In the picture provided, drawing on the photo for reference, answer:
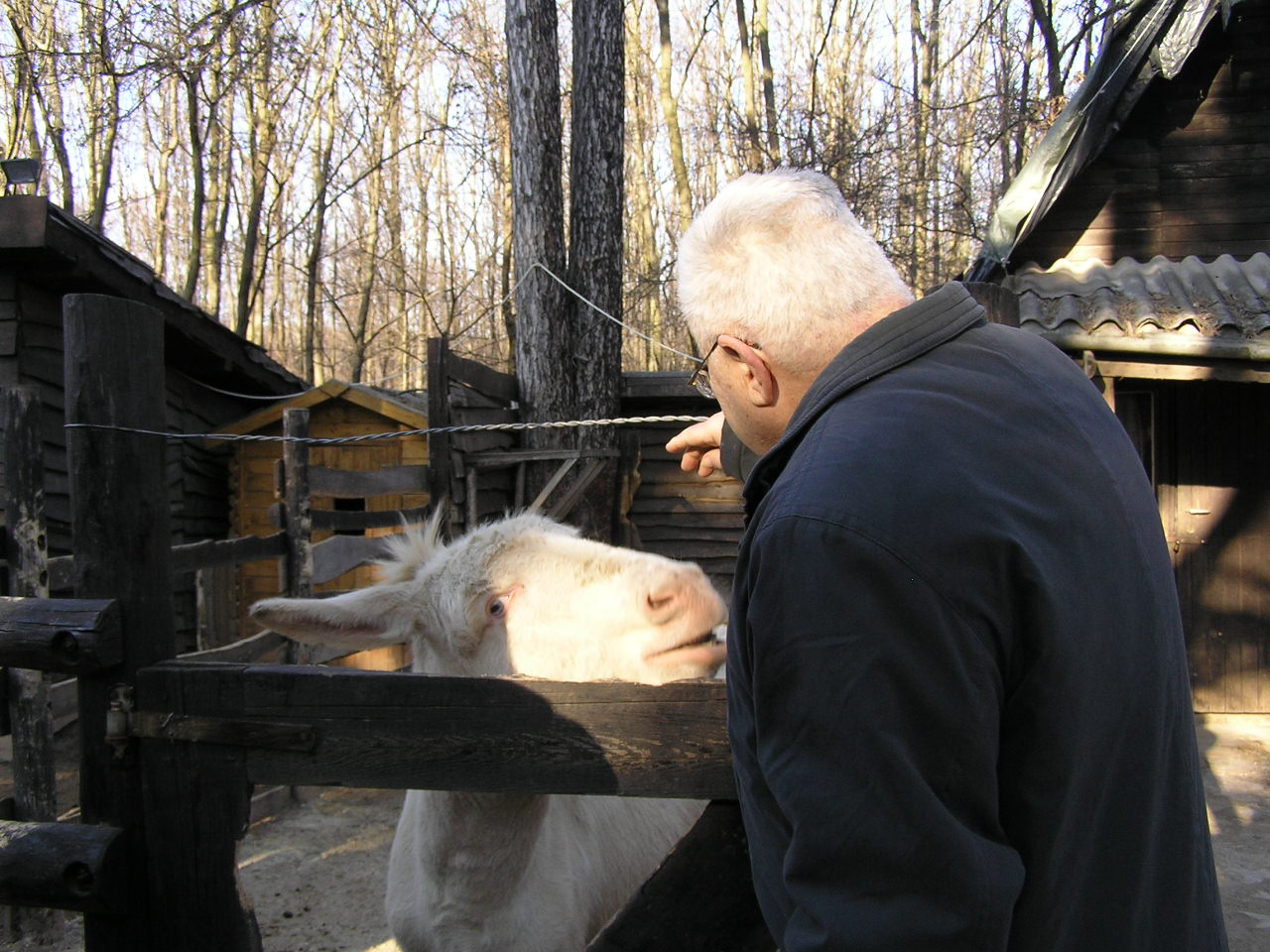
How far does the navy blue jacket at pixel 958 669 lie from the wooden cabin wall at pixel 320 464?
8.03m

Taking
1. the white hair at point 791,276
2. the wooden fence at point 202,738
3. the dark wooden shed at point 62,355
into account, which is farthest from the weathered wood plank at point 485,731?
the dark wooden shed at point 62,355

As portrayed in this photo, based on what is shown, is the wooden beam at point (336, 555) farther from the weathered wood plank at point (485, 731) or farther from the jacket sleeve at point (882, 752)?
the jacket sleeve at point (882, 752)

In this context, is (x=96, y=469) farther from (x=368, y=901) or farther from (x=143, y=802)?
(x=368, y=901)

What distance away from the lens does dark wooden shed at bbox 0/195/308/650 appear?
7590 millimetres

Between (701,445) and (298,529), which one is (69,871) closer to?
(701,445)

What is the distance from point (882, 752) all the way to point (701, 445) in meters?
1.69

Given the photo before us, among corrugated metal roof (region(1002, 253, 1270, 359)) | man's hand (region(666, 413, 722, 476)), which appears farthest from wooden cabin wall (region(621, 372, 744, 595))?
man's hand (region(666, 413, 722, 476))

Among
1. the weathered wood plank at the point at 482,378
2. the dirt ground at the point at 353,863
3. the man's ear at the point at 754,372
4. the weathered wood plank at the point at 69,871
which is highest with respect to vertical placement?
the weathered wood plank at the point at 482,378

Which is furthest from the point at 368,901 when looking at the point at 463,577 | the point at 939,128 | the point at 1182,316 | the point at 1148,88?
the point at 939,128

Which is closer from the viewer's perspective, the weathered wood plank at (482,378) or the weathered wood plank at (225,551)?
the weathered wood plank at (225,551)

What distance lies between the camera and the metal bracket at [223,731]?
1875mm

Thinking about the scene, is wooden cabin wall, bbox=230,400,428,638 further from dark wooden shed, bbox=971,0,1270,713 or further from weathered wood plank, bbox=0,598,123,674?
weathered wood plank, bbox=0,598,123,674

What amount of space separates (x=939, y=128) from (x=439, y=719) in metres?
19.8

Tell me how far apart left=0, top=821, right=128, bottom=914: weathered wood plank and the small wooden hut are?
6.57 meters
